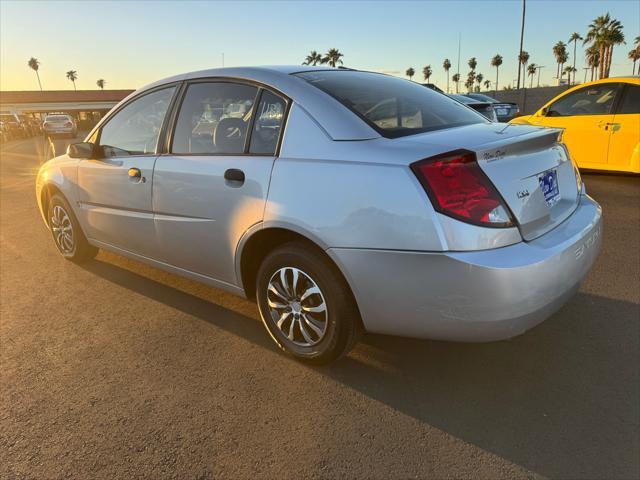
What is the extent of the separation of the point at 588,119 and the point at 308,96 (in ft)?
22.0

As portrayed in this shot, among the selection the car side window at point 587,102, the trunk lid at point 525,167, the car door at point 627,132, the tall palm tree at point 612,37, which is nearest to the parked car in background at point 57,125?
the car side window at point 587,102

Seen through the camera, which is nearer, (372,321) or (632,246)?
(372,321)

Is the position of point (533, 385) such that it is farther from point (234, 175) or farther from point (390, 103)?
point (234, 175)

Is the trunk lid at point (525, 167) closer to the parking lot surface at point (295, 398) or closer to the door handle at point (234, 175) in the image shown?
the parking lot surface at point (295, 398)

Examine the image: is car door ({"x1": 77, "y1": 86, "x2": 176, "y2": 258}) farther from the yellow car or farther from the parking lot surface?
the yellow car

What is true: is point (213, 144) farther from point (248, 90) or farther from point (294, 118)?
point (294, 118)

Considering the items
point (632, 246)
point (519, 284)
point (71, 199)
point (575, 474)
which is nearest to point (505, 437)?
point (575, 474)

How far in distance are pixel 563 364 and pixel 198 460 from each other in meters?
2.04

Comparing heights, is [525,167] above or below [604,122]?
above

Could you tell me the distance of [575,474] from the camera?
1.98 metres

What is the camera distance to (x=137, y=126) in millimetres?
3781

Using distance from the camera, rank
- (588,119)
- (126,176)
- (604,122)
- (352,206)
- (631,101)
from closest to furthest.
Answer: (352,206) < (126,176) < (631,101) < (604,122) < (588,119)

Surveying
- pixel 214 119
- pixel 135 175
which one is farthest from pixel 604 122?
pixel 135 175

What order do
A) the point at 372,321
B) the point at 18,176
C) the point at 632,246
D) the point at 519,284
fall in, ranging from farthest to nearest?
the point at 18,176 < the point at 632,246 < the point at 372,321 < the point at 519,284
